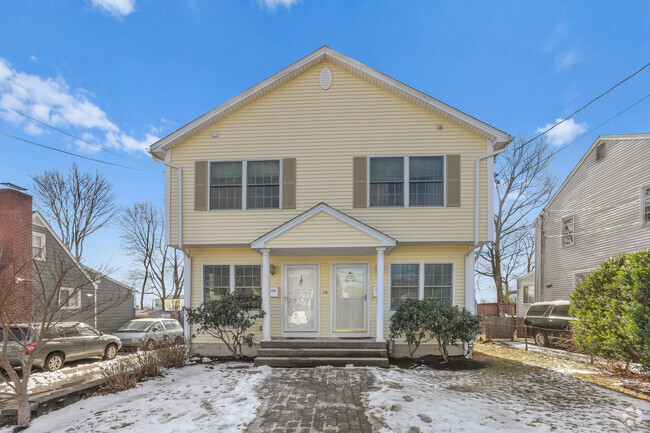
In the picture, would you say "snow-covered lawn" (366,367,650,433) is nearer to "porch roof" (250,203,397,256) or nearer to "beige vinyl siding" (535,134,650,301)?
"porch roof" (250,203,397,256)

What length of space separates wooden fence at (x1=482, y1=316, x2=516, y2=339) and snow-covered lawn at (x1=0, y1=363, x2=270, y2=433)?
1119 cm

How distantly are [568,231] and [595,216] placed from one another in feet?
5.66

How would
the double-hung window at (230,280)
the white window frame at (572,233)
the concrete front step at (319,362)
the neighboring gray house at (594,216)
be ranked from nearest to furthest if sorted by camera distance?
the concrete front step at (319,362), the double-hung window at (230,280), the neighboring gray house at (594,216), the white window frame at (572,233)

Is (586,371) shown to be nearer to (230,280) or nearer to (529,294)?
(230,280)

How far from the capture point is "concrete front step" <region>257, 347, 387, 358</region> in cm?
791

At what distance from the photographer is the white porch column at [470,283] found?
8961 mm

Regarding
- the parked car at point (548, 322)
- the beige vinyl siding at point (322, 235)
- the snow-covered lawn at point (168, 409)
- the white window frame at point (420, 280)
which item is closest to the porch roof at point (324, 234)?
the beige vinyl siding at point (322, 235)

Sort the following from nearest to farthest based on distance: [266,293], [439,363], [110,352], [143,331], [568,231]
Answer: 1. [439,363]
2. [266,293]
3. [110,352]
4. [143,331]
5. [568,231]

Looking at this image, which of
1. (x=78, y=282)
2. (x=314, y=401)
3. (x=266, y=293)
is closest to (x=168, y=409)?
(x=314, y=401)

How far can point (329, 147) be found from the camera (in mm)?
9266

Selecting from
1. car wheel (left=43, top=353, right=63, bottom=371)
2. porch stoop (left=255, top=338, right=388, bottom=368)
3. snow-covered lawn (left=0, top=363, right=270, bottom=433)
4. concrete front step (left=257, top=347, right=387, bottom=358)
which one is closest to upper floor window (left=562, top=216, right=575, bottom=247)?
porch stoop (left=255, top=338, right=388, bottom=368)

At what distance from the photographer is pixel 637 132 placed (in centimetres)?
1216

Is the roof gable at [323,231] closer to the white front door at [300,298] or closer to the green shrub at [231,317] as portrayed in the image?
the white front door at [300,298]

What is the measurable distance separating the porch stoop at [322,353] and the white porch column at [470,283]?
2.62 meters
